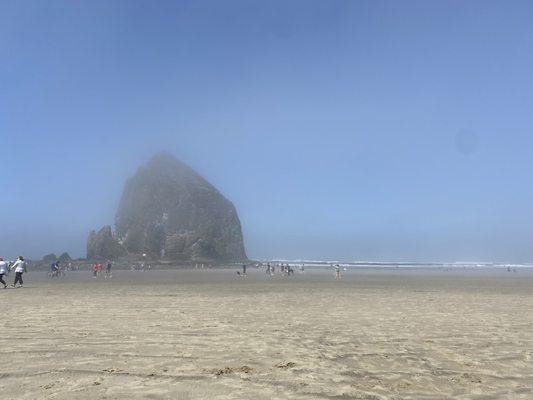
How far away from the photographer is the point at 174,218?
484ft

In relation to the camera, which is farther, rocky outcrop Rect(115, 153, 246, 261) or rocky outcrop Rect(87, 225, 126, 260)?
rocky outcrop Rect(115, 153, 246, 261)

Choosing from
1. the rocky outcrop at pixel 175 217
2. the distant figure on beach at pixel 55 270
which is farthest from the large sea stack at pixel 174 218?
the distant figure on beach at pixel 55 270

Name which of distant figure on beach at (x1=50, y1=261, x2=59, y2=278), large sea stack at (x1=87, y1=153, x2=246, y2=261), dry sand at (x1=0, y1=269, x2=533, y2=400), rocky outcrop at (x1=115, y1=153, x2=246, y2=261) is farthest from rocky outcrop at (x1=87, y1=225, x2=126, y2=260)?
dry sand at (x1=0, y1=269, x2=533, y2=400)

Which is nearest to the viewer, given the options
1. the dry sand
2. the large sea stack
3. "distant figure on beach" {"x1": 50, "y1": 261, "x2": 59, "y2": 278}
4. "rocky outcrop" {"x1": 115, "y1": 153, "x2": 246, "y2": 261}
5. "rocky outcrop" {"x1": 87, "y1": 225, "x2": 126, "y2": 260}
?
the dry sand

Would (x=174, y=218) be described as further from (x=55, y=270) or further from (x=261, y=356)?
(x=261, y=356)

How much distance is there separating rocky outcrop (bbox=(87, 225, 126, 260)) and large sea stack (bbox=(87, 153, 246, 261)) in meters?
0.36

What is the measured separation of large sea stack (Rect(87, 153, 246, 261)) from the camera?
135 m

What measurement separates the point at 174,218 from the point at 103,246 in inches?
1192

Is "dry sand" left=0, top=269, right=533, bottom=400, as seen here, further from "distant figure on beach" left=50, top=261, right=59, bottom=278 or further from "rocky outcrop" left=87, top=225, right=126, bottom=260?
"rocky outcrop" left=87, top=225, right=126, bottom=260

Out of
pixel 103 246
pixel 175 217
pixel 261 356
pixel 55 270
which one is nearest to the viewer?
pixel 261 356

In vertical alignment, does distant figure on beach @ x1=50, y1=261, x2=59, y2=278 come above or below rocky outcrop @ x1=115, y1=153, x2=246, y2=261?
below

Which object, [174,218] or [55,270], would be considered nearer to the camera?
[55,270]

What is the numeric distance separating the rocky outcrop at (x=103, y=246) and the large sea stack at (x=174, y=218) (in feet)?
1.19

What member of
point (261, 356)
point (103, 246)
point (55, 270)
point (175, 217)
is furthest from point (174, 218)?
point (261, 356)
